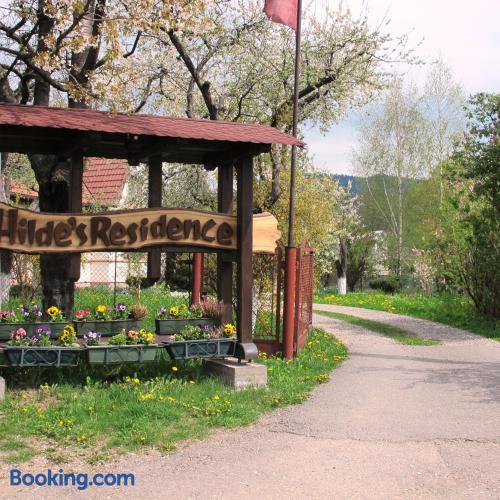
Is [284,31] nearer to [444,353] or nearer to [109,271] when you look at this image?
[444,353]

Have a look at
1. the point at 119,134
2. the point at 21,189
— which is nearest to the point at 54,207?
the point at 119,134

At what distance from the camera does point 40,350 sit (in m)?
8.44

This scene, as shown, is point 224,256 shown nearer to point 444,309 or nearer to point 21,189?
point 444,309

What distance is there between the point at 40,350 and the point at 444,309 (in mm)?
15293

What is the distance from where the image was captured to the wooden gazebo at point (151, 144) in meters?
8.49

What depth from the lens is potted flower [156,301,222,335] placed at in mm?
10297

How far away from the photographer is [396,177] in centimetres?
4241

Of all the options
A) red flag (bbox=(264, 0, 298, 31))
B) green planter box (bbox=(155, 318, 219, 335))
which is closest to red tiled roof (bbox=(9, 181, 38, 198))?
red flag (bbox=(264, 0, 298, 31))

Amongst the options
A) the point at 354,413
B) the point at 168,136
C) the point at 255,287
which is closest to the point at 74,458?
the point at 354,413

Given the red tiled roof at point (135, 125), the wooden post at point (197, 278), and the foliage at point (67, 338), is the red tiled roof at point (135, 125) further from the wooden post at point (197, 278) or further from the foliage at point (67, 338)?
the wooden post at point (197, 278)

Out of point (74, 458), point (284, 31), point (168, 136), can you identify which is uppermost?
point (284, 31)

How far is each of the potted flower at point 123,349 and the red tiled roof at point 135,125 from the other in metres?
2.49

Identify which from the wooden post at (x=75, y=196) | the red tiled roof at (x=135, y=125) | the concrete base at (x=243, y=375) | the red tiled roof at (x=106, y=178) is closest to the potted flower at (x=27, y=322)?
the wooden post at (x=75, y=196)

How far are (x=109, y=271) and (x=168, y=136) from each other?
1959 cm
